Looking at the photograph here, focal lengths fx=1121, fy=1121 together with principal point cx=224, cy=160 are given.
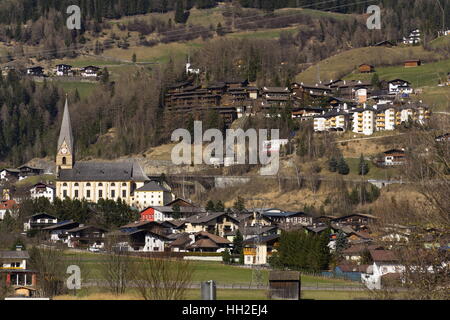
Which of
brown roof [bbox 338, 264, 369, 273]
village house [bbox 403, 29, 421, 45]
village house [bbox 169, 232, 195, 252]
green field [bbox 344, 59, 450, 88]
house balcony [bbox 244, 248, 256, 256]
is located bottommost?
village house [bbox 169, 232, 195, 252]

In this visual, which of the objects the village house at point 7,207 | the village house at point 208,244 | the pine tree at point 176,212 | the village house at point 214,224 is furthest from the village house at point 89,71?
the village house at point 208,244

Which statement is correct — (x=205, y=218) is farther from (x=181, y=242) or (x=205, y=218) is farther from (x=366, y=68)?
(x=366, y=68)

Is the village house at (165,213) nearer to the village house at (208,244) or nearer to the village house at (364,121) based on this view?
the village house at (208,244)

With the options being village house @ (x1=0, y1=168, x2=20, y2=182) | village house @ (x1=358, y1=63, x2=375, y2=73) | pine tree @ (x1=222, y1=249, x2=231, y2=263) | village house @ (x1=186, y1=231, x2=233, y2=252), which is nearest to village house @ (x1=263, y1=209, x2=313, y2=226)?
village house @ (x1=186, y1=231, x2=233, y2=252)

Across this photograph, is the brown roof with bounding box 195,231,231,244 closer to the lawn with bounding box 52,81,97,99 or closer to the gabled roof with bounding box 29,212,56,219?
the gabled roof with bounding box 29,212,56,219

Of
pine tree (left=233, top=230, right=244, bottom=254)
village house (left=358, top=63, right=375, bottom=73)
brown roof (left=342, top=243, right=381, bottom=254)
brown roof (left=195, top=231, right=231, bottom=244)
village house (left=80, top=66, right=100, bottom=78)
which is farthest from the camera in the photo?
village house (left=80, top=66, right=100, bottom=78)
